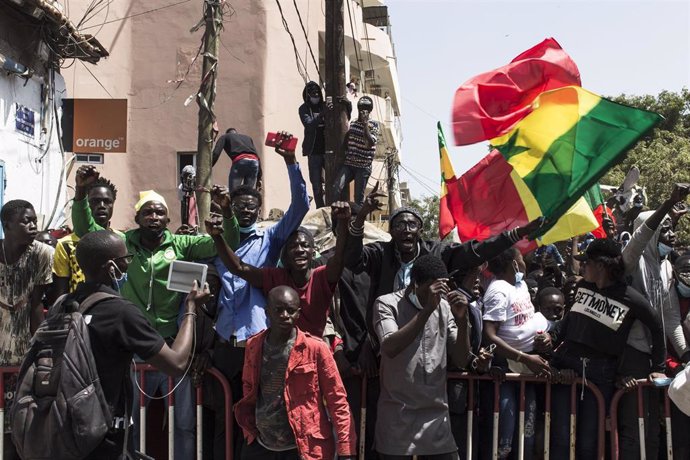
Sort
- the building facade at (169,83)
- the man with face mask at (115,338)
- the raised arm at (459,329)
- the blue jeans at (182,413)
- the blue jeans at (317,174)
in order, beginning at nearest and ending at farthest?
the man with face mask at (115,338) < the raised arm at (459,329) < the blue jeans at (182,413) < the blue jeans at (317,174) < the building facade at (169,83)

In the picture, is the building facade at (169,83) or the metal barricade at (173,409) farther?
the building facade at (169,83)

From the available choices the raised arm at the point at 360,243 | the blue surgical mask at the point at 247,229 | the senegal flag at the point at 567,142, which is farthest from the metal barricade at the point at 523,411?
the blue surgical mask at the point at 247,229

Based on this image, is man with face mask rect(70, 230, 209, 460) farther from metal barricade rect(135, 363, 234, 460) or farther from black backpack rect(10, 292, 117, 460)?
metal barricade rect(135, 363, 234, 460)

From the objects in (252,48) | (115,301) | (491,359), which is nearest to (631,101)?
(252,48)

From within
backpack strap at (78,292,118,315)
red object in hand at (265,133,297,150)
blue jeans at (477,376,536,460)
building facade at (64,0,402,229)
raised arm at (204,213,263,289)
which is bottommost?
blue jeans at (477,376,536,460)

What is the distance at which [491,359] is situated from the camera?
21.0ft

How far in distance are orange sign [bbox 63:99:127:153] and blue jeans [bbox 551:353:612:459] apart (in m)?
8.52

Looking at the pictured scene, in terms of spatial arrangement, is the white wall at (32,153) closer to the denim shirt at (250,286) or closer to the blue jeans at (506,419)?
the denim shirt at (250,286)

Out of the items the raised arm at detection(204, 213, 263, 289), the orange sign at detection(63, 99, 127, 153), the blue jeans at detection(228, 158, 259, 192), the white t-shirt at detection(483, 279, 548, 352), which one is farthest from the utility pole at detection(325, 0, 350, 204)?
the raised arm at detection(204, 213, 263, 289)

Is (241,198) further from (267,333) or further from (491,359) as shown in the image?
(491,359)

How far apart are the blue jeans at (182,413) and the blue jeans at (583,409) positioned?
2.63m

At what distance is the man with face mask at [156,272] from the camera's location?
20.1ft

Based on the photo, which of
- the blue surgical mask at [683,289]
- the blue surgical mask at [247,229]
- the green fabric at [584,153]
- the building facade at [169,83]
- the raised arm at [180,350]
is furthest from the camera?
the building facade at [169,83]

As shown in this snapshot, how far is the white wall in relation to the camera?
40.9 ft
